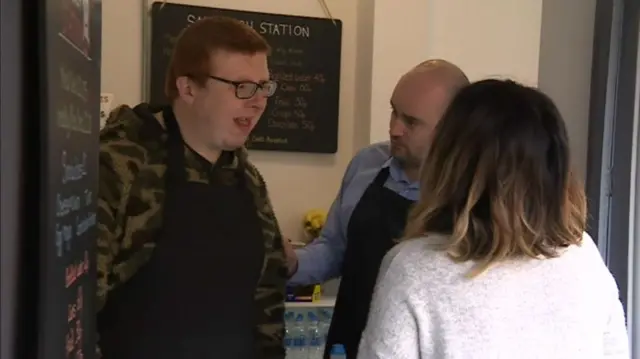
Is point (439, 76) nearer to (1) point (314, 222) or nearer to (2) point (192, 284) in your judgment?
(2) point (192, 284)

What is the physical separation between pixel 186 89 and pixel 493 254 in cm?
83

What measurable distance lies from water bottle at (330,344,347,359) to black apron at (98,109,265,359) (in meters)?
0.30

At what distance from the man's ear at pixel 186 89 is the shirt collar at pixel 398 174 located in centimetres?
55

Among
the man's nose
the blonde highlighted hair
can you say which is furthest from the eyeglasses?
the blonde highlighted hair

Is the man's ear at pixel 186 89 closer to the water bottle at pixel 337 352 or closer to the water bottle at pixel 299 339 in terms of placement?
the water bottle at pixel 337 352

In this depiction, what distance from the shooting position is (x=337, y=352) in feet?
6.42

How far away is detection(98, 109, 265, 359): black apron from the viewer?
1.56m

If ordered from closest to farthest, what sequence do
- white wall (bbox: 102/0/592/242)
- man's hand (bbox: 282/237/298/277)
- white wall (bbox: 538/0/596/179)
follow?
1. man's hand (bbox: 282/237/298/277)
2. white wall (bbox: 538/0/596/179)
3. white wall (bbox: 102/0/592/242)

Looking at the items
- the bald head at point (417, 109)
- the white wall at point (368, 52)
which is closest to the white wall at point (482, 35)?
the white wall at point (368, 52)

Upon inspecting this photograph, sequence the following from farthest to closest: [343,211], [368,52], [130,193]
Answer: [368,52], [343,211], [130,193]

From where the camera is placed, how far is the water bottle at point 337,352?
195 cm

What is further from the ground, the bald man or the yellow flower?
the bald man

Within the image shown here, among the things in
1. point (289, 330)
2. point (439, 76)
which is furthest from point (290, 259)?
point (289, 330)

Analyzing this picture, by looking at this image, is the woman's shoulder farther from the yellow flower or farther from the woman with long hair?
the yellow flower
